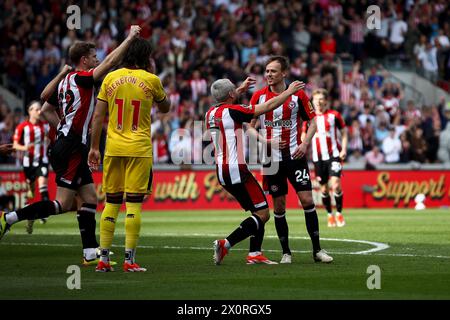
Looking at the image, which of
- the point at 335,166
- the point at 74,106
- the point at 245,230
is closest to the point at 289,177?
the point at 245,230

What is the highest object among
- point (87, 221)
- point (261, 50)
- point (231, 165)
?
point (261, 50)

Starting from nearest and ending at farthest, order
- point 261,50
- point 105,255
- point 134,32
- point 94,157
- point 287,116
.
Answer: point 134,32
point 94,157
point 105,255
point 287,116
point 261,50

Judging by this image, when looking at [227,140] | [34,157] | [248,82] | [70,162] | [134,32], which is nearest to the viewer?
[134,32]

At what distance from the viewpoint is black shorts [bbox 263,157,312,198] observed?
1304 centimetres

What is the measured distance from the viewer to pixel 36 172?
23312 mm

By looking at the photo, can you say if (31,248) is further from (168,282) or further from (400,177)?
(400,177)

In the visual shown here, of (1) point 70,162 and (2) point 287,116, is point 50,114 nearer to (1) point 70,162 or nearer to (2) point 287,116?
(1) point 70,162

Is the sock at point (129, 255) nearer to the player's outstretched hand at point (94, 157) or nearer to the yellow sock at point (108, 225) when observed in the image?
the yellow sock at point (108, 225)

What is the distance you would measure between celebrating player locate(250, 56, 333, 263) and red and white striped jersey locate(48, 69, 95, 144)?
6.90 feet

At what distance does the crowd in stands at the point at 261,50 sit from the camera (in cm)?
3241

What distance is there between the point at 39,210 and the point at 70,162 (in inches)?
29.8

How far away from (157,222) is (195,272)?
38.8 ft

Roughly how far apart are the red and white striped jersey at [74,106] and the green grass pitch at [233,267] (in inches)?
68.2

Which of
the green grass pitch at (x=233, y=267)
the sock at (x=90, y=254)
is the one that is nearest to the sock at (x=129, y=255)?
the green grass pitch at (x=233, y=267)
